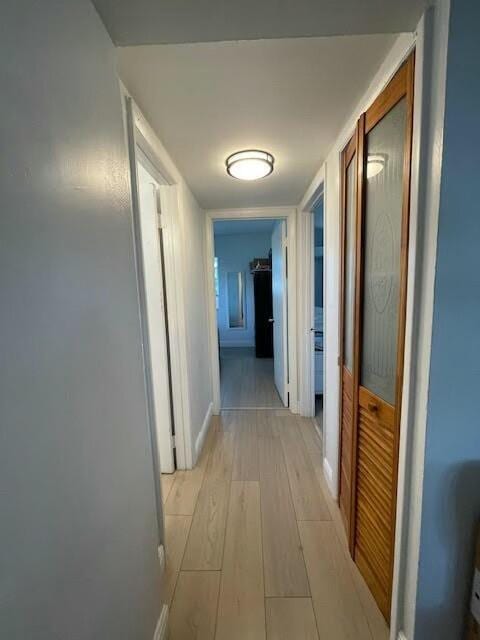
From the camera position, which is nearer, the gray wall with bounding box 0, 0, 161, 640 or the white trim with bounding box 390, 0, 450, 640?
the gray wall with bounding box 0, 0, 161, 640

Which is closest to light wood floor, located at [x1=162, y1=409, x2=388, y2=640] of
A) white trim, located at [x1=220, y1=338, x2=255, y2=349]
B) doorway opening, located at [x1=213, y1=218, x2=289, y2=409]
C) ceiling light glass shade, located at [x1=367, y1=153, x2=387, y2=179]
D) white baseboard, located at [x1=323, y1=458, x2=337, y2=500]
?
white baseboard, located at [x1=323, y1=458, x2=337, y2=500]

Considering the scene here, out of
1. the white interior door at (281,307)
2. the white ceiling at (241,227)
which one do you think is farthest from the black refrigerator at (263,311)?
the white interior door at (281,307)

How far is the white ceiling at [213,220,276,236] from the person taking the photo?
5.05m

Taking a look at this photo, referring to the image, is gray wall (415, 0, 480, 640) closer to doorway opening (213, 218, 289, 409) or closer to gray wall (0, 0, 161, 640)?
gray wall (0, 0, 161, 640)

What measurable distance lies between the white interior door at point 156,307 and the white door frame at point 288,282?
1.04 m

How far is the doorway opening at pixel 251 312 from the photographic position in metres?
3.30

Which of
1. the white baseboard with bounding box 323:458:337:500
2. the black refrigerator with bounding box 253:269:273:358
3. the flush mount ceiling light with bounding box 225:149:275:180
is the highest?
the flush mount ceiling light with bounding box 225:149:275:180

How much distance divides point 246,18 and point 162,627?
2079 millimetres

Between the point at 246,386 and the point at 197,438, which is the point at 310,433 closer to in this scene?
the point at 197,438

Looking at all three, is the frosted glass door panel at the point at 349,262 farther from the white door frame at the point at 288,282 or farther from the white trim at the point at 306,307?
the white door frame at the point at 288,282

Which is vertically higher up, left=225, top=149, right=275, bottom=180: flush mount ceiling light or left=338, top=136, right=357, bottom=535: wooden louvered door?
left=225, top=149, right=275, bottom=180: flush mount ceiling light

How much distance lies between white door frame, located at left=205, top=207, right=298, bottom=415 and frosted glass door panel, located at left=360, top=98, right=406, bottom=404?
166 centimetres

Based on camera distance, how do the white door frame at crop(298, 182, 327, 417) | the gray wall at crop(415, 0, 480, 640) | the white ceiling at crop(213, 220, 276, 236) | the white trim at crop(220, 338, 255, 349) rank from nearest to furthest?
the gray wall at crop(415, 0, 480, 640), the white door frame at crop(298, 182, 327, 417), the white ceiling at crop(213, 220, 276, 236), the white trim at crop(220, 338, 255, 349)

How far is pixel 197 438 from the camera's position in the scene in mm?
2363
